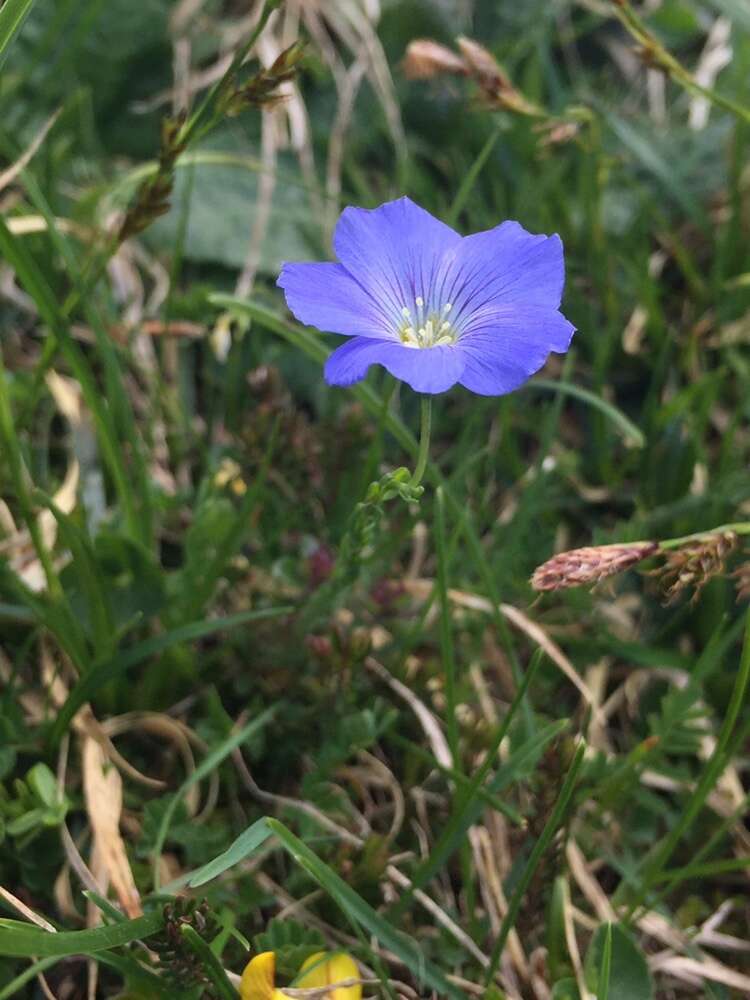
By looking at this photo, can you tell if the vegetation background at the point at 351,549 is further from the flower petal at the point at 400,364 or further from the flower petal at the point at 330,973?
the flower petal at the point at 400,364

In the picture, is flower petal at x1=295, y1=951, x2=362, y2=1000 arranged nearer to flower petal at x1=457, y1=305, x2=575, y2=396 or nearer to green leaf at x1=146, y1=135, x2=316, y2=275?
flower petal at x1=457, y1=305, x2=575, y2=396

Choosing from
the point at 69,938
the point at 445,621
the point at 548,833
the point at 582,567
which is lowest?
the point at 69,938

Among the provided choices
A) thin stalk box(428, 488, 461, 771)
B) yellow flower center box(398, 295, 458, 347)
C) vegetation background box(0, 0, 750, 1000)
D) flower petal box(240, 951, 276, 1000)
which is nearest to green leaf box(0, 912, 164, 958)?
vegetation background box(0, 0, 750, 1000)

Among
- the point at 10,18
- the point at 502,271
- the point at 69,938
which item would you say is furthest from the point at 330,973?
the point at 10,18

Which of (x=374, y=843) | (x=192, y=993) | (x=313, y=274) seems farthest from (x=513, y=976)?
(x=313, y=274)

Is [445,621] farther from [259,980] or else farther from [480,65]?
[480,65]

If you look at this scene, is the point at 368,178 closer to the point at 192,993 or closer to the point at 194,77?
the point at 194,77
